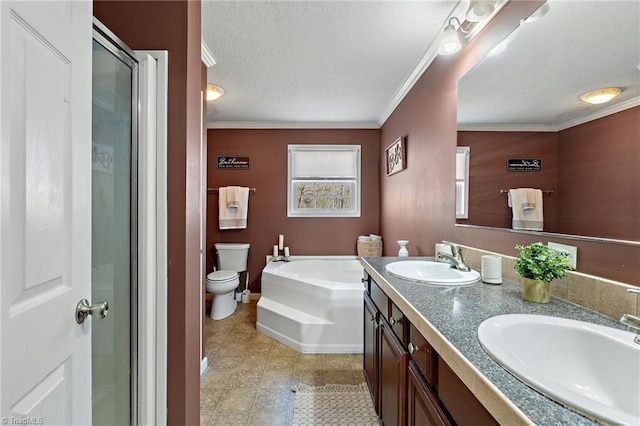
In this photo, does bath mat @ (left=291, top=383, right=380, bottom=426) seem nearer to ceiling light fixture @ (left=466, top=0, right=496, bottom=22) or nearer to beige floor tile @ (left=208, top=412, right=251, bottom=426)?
beige floor tile @ (left=208, top=412, right=251, bottom=426)

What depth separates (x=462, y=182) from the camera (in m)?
1.66

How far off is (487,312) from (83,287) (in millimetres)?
1235

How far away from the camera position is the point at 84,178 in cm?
78

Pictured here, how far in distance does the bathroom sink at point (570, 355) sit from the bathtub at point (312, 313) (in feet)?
5.11

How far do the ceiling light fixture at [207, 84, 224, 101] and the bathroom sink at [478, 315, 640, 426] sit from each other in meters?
2.75

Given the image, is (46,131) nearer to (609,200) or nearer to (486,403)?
(486,403)

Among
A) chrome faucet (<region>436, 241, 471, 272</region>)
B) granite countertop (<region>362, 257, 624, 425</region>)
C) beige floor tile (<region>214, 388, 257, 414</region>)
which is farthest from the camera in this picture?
beige floor tile (<region>214, 388, 257, 414</region>)

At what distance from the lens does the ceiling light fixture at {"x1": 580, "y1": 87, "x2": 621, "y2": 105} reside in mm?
896

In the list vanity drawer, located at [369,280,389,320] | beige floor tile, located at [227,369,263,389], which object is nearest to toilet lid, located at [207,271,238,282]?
beige floor tile, located at [227,369,263,389]

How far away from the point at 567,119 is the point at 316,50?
1.57 metres

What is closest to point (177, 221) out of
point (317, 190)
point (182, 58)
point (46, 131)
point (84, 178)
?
point (84, 178)

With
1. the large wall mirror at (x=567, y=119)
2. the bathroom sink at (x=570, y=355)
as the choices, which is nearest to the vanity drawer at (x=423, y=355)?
the bathroom sink at (x=570, y=355)

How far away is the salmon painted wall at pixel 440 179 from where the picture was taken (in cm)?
94

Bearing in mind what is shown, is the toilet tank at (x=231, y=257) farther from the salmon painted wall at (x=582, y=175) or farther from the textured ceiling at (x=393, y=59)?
the salmon painted wall at (x=582, y=175)
